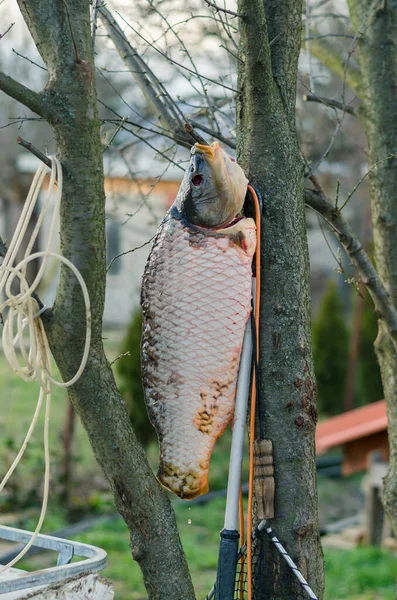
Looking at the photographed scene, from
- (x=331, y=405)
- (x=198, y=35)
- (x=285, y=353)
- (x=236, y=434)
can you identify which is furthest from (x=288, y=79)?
(x=331, y=405)

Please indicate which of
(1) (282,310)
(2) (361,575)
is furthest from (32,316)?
(2) (361,575)

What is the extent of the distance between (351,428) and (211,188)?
506 centimetres

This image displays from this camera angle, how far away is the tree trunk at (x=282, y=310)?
74.5 inches

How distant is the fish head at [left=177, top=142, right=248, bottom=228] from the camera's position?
1.80 m

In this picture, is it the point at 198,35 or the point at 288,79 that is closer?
the point at 288,79

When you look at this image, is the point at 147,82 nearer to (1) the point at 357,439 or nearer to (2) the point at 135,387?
(1) the point at 357,439

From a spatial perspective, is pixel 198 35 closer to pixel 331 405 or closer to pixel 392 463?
pixel 392 463

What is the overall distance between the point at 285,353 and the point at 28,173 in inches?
355

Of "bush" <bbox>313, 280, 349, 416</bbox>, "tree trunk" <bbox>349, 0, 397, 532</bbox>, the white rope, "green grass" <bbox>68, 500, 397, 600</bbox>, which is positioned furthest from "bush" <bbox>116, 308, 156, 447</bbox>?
the white rope

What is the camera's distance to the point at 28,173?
1037 cm

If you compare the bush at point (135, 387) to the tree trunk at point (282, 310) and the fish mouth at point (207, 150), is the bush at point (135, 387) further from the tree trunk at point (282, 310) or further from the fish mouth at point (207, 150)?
the fish mouth at point (207, 150)

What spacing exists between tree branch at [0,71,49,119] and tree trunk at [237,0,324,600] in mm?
556

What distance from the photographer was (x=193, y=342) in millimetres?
1828

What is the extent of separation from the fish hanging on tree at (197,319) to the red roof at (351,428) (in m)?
4.26
